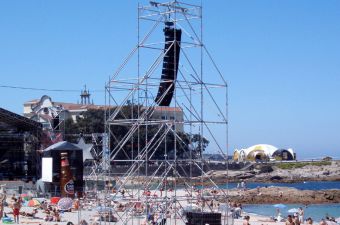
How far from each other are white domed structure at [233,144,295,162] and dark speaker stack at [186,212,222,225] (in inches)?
4084

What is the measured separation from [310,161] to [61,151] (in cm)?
8502

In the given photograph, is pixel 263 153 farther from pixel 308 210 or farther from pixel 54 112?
pixel 308 210

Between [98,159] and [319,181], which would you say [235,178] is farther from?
[98,159]

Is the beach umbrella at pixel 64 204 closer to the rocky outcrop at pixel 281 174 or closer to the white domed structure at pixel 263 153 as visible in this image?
the rocky outcrop at pixel 281 174

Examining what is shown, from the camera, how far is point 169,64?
75.6 feet

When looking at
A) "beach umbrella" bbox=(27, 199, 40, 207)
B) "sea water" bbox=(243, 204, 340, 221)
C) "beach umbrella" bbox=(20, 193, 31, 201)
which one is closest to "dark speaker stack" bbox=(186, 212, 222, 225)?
"beach umbrella" bbox=(27, 199, 40, 207)

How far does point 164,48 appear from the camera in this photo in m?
23.4

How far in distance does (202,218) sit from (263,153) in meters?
108

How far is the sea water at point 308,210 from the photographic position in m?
45.7

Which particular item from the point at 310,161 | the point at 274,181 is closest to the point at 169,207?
the point at 274,181

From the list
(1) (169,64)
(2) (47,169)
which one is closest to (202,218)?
(1) (169,64)

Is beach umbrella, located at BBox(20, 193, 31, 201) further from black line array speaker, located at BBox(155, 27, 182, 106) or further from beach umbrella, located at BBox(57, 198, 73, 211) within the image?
black line array speaker, located at BBox(155, 27, 182, 106)

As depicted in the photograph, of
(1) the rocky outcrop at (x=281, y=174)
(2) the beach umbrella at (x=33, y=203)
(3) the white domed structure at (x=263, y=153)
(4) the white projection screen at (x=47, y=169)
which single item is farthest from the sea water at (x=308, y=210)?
(3) the white domed structure at (x=263, y=153)

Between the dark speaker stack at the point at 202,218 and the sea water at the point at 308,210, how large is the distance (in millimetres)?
22208
